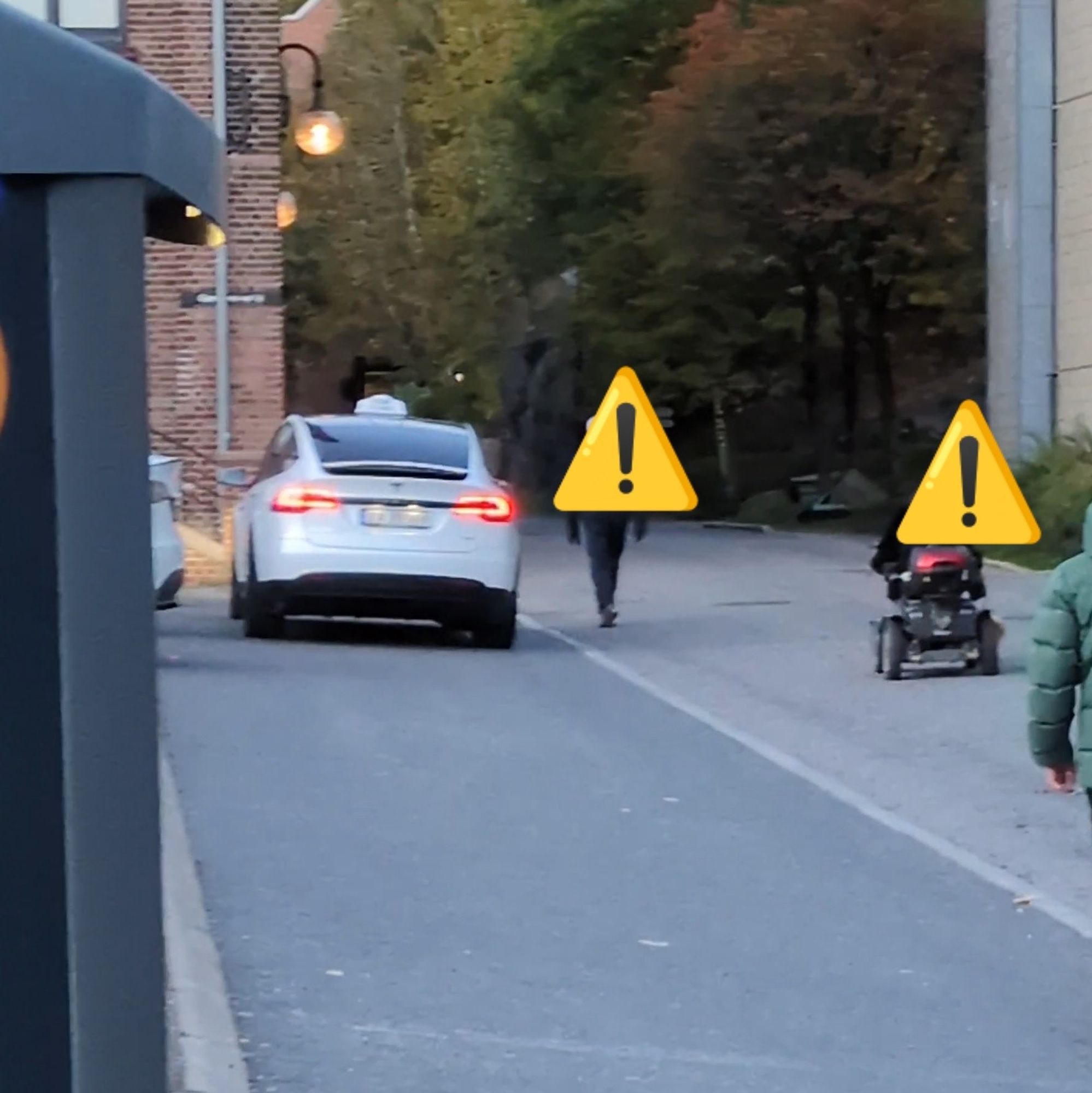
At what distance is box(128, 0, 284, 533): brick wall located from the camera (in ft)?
78.7

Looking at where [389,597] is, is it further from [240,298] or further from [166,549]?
[240,298]

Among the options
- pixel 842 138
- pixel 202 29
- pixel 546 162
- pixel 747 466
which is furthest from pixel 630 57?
pixel 202 29

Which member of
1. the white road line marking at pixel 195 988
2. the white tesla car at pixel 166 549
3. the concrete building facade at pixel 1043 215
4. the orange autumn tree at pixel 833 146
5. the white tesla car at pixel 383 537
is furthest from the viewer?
the orange autumn tree at pixel 833 146

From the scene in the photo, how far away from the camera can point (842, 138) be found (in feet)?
133

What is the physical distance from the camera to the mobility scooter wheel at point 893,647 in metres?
15.1

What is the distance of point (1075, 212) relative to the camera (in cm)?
3117

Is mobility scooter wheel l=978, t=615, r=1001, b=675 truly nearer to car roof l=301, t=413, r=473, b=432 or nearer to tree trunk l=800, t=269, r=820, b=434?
car roof l=301, t=413, r=473, b=432

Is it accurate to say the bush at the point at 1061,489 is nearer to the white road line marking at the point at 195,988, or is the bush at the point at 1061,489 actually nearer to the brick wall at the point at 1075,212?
the brick wall at the point at 1075,212

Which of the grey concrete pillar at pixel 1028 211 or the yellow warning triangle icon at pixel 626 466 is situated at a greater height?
the grey concrete pillar at pixel 1028 211

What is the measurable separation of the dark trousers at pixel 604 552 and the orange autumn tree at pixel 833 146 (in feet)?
72.6

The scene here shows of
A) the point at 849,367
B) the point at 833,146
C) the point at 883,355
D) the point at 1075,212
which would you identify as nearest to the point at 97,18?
the point at 1075,212

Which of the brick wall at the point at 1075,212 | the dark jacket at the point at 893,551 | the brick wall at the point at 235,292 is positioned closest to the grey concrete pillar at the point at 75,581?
the dark jacket at the point at 893,551

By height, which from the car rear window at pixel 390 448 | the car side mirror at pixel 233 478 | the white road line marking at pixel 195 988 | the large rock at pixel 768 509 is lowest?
the large rock at pixel 768 509

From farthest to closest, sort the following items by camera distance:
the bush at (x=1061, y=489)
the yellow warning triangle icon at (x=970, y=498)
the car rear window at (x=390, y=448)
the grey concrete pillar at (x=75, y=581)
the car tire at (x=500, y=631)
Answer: the bush at (x=1061, y=489)
the car tire at (x=500, y=631)
the car rear window at (x=390, y=448)
the yellow warning triangle icon at (x=970, y=498)
the grey concrete pillar at (x=75, y=581)
